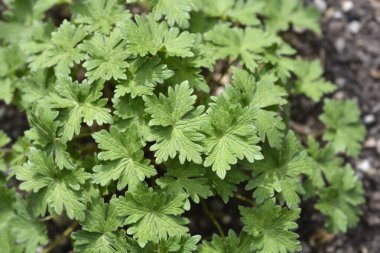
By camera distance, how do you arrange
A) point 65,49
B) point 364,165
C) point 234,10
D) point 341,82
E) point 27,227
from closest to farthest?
point 65,49 → point 27,227 → point 234,10 → point 364,165 → point 341,82

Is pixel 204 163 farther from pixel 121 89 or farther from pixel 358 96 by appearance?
pixel 358 96

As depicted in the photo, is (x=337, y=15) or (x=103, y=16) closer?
(x=103, y=16)

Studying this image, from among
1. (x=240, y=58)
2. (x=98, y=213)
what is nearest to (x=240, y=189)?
(x=240, y=58)

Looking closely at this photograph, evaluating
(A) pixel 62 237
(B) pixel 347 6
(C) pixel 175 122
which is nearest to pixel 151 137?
(C) pixel 175 122

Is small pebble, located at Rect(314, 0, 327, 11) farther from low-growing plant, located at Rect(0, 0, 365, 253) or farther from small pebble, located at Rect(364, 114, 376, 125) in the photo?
low-growing plant, located at Rect(0, 0, 365, 253)

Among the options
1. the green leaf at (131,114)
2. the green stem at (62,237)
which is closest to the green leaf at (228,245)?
the green leaf at (131,114)

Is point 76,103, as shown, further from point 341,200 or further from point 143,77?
point 341,200
